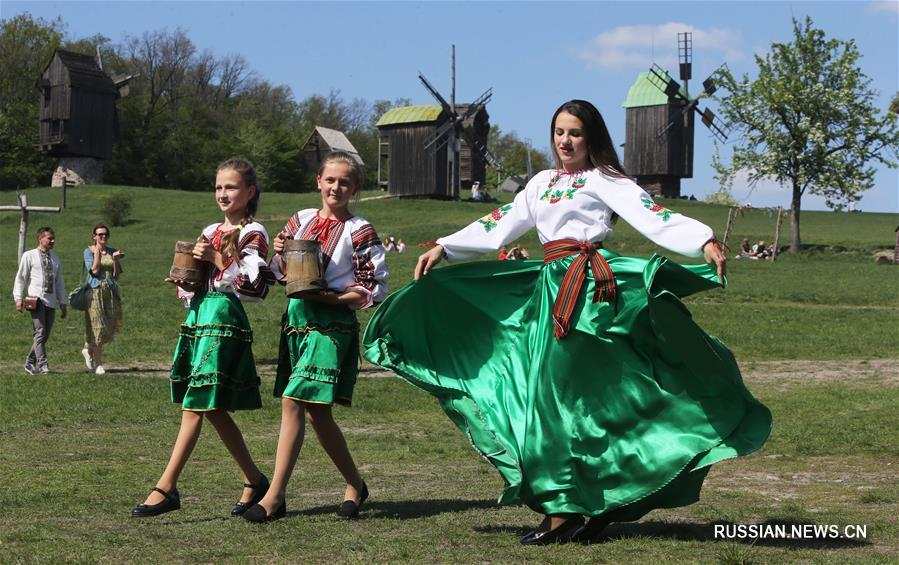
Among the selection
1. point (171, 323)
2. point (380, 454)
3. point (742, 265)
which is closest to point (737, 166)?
point (742, 265)

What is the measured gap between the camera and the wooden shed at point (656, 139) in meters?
70.7

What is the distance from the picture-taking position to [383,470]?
9.14 m

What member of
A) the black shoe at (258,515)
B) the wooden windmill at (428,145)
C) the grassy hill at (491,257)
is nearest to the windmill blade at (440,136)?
the wooden windmill at (428,145)

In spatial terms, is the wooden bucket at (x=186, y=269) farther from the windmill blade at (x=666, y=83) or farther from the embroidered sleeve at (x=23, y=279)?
the windmill blade at (x=666, y=83)

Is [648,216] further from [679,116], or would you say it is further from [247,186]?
[679,116]

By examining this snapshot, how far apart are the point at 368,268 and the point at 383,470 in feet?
10.2

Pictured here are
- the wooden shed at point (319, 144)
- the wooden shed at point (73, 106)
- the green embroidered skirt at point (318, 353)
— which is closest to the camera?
the green embroidered skirt at point (318, 353)

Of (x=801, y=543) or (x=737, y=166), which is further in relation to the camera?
(x=737, y=166)

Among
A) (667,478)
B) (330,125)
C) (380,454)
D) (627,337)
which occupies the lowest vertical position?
(380,454)

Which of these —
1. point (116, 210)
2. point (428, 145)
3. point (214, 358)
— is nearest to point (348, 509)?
point (214, 358)

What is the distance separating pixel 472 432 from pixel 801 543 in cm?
168

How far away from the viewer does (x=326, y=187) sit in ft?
21.4

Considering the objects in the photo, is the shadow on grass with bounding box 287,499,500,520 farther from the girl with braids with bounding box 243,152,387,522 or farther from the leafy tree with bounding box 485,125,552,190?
the leafy tree with bounding box 485,125,552,190

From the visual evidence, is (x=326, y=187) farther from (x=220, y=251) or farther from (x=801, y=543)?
(x=801, y=543)
